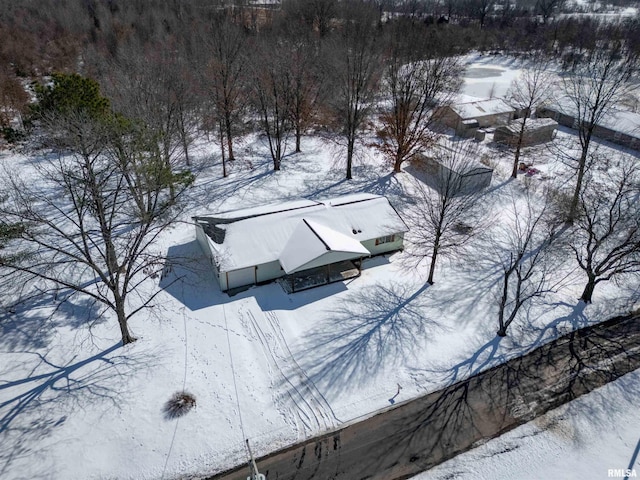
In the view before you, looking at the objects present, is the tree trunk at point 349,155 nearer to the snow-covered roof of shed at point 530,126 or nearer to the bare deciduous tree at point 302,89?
the bare deciduous tree at point 302,89

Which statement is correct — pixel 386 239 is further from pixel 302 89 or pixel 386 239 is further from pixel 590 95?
pixel 590 95

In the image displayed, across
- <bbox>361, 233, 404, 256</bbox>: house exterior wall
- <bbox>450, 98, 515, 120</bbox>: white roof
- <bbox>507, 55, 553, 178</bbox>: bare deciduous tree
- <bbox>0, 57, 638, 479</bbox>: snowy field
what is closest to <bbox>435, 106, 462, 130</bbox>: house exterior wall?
<bbox>450, 98, 515, 120</bbox>: white roof

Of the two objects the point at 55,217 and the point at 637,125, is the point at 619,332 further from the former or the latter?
the point at 55,217

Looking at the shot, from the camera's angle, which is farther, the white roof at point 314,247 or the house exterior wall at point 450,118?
the house exterior wall at point 450,118

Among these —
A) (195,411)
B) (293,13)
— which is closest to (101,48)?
(293,13)

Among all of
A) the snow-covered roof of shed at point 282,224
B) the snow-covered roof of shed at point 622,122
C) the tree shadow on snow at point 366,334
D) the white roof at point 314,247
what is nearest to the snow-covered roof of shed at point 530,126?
the snow-covered roof of shed at point 622,122
